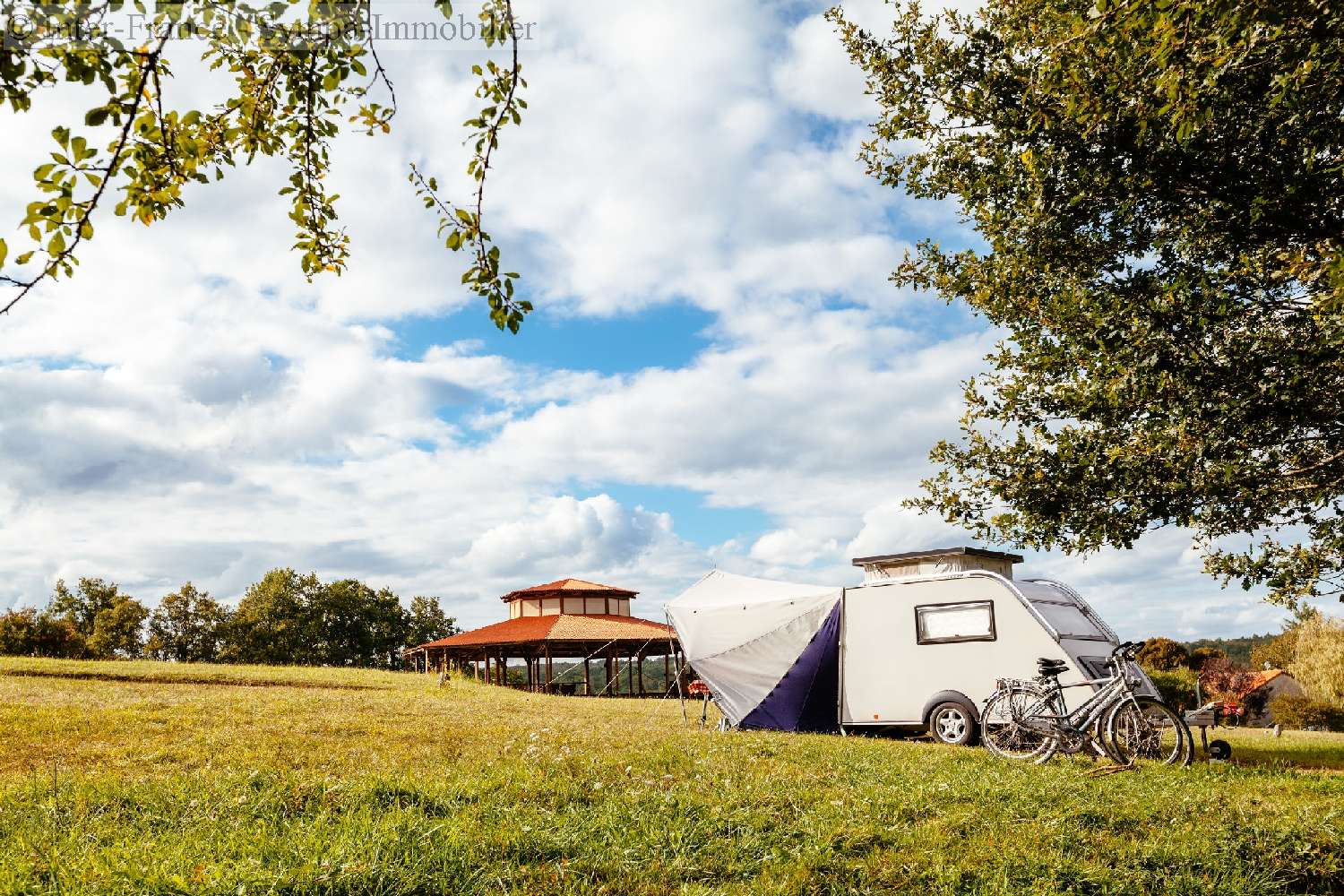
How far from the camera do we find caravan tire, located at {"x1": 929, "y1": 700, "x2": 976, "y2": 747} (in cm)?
1336

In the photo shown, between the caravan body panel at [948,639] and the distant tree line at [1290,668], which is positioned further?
the distant tree line at [1290,668]

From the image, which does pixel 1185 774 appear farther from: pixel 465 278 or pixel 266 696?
pixel 266 696

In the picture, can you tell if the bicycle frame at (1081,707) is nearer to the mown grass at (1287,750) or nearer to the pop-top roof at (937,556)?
the mown grass at (1287,750)

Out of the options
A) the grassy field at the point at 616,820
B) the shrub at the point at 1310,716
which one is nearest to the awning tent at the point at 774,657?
the grassy field at the point at 616,820

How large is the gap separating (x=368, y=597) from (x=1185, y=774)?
6353 cm

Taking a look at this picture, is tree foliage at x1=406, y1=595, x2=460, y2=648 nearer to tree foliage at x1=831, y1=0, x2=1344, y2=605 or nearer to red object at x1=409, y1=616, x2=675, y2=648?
red object at x1=409, y1=616, x2=675, y2=648

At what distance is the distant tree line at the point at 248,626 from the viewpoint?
173ft

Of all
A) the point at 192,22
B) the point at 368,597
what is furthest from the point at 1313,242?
the point at 368,597

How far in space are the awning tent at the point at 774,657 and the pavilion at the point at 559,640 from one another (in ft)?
59.2

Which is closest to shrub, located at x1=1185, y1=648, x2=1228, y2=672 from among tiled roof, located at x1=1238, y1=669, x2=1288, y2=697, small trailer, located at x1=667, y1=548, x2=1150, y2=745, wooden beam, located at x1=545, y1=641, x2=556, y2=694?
tiled roof, located at x1=1238, y1=669, x2=1288, y2=697

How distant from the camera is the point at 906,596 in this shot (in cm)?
1458

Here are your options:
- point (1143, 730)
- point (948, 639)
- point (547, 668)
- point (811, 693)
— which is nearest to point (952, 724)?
point (948, 639)

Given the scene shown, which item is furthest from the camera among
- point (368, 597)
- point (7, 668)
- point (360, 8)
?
point (368, 597)

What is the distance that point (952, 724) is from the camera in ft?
44.8
